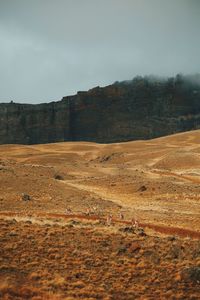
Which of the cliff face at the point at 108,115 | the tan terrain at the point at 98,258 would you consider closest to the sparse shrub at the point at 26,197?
the tan terrain at the point at 98,258

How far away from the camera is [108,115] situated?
196625 millimetres

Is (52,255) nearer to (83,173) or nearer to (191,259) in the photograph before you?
(191,259)

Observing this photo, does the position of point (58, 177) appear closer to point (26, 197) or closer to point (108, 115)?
point (26, 197)

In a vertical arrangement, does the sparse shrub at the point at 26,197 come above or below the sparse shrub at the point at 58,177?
above

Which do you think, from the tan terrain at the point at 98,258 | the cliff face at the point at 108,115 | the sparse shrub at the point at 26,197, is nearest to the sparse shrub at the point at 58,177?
the sparse shrub at the point at 26,197

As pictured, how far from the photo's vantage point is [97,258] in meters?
21.5

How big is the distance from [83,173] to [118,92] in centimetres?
12689

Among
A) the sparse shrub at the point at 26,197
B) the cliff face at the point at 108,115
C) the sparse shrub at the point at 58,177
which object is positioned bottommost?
the sparse shrub at the point at 58,177

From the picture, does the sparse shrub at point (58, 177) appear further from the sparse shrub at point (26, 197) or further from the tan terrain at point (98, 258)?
the tan terrain at point (98, 258)

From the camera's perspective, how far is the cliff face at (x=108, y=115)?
19162 cm

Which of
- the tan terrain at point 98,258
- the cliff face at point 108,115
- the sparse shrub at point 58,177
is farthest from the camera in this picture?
the cliff face at point 108,115

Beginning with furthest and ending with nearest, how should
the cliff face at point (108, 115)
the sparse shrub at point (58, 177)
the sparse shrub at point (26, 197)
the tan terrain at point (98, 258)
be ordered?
the cliff face at point (108, 115) < the sparse shrub at point (58, 177) < the sparse shrub at point (26, 197) < the tan terrain at point (98, 258)

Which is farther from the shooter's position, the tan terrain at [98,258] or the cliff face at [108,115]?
the cliff face at [108,115]

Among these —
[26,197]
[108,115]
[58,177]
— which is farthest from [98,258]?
[108,115]
